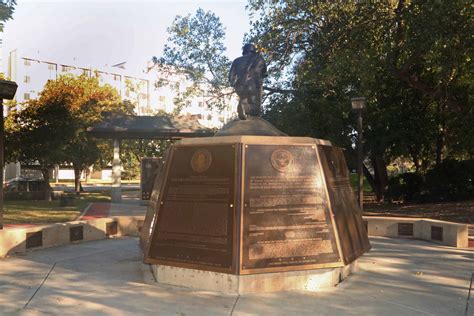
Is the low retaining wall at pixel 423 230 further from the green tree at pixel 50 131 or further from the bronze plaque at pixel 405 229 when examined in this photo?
the green tree at pixel 50 131

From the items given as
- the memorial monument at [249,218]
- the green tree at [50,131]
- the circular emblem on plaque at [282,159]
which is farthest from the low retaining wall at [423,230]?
the green tree at [50,131]

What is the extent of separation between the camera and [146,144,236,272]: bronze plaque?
233 inches

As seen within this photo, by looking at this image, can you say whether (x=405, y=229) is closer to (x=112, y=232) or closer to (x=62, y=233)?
(x=112, y=232)


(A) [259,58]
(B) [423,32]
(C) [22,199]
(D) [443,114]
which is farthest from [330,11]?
(C) [22,199]

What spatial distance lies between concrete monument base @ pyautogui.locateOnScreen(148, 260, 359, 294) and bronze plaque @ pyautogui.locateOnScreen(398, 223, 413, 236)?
18.0ft

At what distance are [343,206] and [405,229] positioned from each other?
514cm

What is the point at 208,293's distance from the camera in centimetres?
579

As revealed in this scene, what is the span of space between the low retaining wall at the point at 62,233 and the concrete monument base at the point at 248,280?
4.08 m

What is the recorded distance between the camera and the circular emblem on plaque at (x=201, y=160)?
252 inches

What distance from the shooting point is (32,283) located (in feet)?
21.1

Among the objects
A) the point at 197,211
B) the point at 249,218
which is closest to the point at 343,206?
the point at 249,218

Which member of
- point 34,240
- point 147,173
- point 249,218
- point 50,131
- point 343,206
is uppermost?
point 50,131

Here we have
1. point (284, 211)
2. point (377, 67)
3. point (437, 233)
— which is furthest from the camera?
point (377, 67)

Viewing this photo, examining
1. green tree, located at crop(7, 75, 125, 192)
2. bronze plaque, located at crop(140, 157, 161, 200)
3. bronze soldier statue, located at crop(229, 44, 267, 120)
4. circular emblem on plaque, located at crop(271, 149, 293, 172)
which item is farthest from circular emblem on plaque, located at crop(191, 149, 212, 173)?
green tree, located at crop(7, 75, 125, 192)
